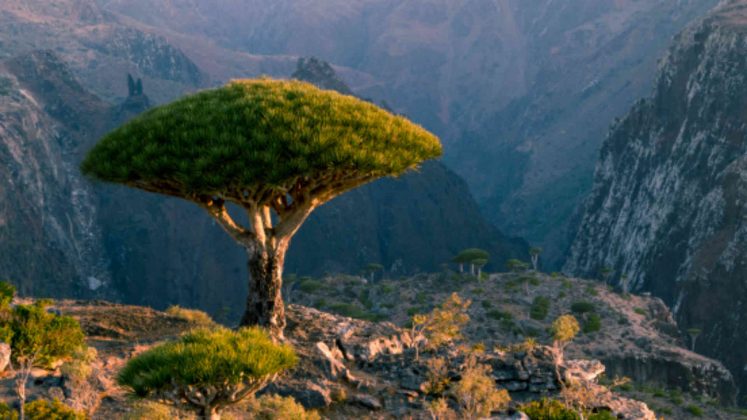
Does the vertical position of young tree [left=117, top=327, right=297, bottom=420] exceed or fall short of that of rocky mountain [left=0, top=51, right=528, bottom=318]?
it falls short

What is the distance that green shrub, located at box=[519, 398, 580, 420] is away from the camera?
16828 mm

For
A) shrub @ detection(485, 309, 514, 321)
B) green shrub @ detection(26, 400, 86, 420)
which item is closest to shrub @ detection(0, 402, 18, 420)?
green shrub @ detection(26, 400, 86, 420)

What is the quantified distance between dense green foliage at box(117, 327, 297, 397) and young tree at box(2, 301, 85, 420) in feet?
18.2

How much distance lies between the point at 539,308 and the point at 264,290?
170 ft

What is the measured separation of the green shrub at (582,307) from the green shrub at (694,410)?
77.4 ft

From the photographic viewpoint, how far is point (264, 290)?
796 inches

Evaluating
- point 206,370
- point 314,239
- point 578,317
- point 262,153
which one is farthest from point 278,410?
point 314,239

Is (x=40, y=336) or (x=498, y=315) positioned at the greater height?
(x=498, y=315)

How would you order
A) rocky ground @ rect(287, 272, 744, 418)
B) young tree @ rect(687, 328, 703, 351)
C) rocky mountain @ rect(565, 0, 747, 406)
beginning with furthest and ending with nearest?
rocky mountain @ rect(565, 0, 747, 406) → young tree @ rect(687, 328, 703, 351) → rocky ground @ rect(287, 272, 744, 418)

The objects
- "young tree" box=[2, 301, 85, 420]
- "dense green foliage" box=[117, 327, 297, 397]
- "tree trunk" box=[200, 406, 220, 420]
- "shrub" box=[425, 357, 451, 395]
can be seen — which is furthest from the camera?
"shrub" box=[425, 357, 451, 395]

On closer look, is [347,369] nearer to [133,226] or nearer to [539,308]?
[539,308]

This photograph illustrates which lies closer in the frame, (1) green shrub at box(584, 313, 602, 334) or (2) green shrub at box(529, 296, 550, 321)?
(1) green shrub at box(584, 313, 602, 334)

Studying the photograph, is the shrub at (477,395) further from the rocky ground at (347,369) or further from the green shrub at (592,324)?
the green shrub at (592,324)

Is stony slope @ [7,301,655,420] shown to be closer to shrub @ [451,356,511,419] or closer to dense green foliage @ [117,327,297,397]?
shrub @ [451,356,511,419]
